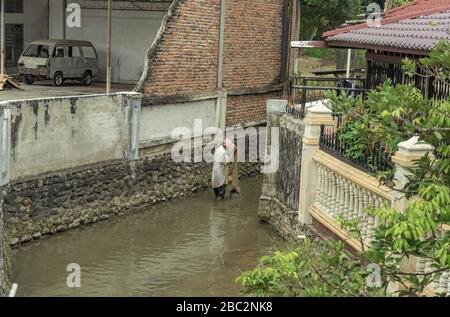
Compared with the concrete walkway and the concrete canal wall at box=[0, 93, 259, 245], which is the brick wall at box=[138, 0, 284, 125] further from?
the concrete walkway

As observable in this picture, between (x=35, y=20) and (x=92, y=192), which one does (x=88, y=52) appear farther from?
(x=92, y=192)

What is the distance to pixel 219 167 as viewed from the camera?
56.4 ft

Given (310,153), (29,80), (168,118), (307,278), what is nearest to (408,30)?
(310,153)

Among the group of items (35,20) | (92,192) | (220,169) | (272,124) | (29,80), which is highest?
Answer: (35,20)

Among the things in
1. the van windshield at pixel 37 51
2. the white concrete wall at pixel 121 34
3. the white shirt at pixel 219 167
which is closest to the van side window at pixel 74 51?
the van windshield at pixel 37 51

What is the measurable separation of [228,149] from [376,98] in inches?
475

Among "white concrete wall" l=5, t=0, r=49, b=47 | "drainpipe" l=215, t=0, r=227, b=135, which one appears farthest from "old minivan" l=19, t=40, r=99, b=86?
Answer: "drainpipe" l=215, t=0, r=227, b=135

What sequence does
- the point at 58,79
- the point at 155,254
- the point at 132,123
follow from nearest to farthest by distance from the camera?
the point at 155,254, the point at 132,123, the point at 58,79

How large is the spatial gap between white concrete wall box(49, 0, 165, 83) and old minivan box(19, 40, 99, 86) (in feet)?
5.42

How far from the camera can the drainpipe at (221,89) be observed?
63.0 ft

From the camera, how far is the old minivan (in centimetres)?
2378

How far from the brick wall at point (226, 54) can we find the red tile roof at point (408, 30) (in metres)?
4.77

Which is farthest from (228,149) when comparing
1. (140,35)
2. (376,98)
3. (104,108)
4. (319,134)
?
(376,98)

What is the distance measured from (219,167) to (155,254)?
449cm
